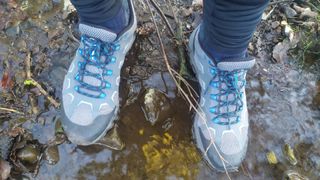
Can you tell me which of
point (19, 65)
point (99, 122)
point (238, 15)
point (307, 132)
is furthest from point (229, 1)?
point (19, 65)

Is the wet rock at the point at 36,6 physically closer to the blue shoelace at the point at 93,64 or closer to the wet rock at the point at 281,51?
the blue shoelace at the point at 93,64

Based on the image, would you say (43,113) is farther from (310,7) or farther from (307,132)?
(310,7)

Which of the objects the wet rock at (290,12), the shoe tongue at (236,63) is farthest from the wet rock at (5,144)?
the wet rock at (290,12)

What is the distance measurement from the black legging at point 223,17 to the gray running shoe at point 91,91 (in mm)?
161

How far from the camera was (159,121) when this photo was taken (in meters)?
1.83

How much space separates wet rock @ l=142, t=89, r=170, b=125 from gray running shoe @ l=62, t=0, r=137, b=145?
15cm

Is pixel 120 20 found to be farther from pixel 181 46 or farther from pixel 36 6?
pixel 36 6

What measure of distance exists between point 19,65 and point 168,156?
2.70 feet

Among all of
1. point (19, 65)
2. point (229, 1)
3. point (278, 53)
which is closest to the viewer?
point (229, 1)

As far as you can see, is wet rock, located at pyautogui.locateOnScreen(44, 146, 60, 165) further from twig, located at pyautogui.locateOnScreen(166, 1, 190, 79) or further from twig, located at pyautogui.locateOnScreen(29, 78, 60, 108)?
twig, located at pyautogui.locateOnScreen(166, 1, 190, 79)

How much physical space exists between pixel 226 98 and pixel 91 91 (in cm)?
57

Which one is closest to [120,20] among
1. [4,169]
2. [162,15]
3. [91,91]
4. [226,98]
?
[91,91]

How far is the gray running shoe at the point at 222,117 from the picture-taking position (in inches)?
66.1

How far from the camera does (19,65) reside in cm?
190
